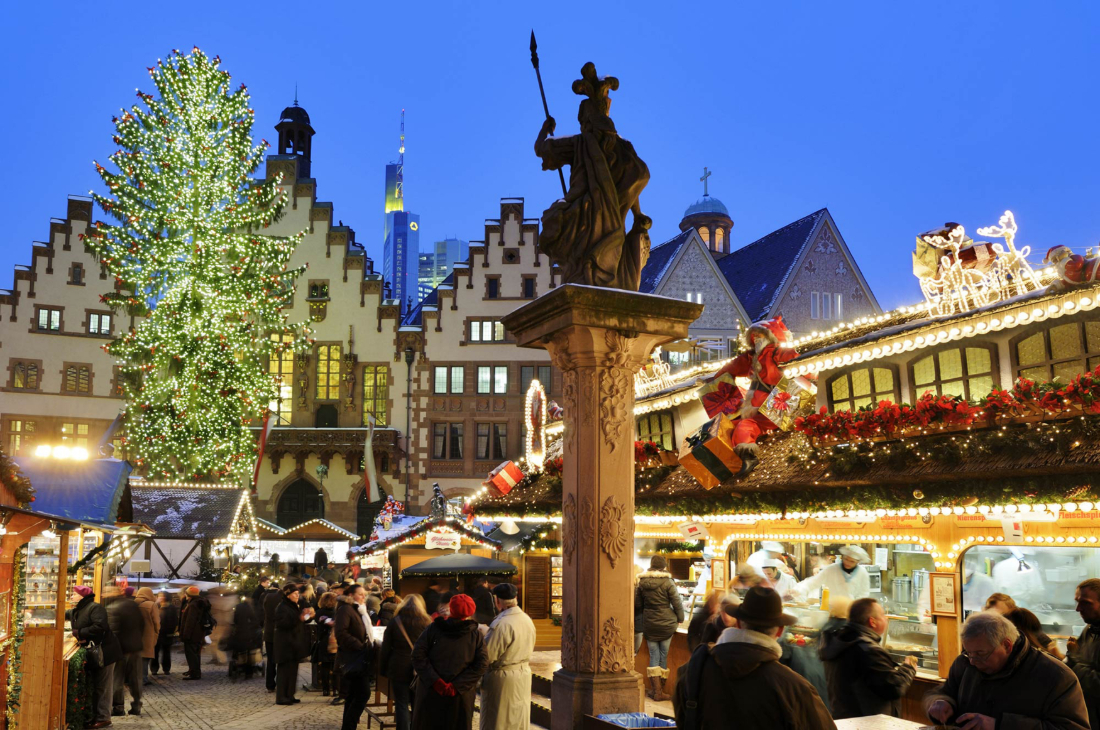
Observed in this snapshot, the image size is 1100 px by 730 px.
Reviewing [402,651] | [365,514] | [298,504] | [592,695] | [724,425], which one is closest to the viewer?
[592,695]

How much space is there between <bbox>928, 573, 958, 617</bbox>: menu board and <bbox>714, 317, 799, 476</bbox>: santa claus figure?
118 inches

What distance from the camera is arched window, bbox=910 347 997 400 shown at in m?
12.4

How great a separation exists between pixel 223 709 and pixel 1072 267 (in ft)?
38.1

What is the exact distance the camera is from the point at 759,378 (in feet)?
46.3

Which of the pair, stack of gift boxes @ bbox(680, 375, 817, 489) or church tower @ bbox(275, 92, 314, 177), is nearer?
stack of gift boxes @ bbox(680, 375, 817, 489)

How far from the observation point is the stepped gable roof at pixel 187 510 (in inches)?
974

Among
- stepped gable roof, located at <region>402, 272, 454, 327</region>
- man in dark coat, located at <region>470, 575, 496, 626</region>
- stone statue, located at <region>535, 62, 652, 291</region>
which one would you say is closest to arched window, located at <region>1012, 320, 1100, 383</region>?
stone statue, located at <region>535, 62, 652, 291</region>

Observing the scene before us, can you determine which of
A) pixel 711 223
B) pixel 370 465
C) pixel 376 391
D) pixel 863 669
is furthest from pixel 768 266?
pixel 863 669

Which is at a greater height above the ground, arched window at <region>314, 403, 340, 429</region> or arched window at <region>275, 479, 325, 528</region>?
arched window at <region>314, 403, 340, 429</region>

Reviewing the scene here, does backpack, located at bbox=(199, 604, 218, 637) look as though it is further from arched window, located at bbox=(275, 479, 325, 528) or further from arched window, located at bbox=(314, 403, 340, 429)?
arched window, located at bbox=(314, 403, 340, 429)

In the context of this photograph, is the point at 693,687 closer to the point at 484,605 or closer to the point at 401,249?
the point at 484,605

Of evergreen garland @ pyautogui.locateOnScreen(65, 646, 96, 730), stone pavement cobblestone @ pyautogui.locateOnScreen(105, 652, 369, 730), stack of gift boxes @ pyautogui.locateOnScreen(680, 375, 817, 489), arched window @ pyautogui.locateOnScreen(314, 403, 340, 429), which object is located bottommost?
stone pavement cobblestone @ pyautogui.locateOnScreen(105, 652, 369, 730)

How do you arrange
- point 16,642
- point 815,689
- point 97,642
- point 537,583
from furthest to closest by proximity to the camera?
point 537,583 < point 97,642 < point 16,642 < point 815,689

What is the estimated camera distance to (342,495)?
40750 millimetres
